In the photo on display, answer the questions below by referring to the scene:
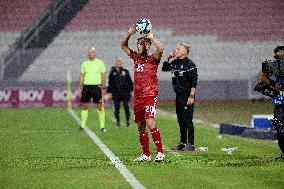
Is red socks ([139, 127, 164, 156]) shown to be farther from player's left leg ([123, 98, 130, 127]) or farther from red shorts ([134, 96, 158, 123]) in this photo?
player's left leg ([123, 98, 130, 127])

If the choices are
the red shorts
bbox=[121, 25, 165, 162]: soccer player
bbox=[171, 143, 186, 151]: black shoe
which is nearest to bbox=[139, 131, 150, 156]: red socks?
bbox=[121, 25, 165, 162]: soccer player

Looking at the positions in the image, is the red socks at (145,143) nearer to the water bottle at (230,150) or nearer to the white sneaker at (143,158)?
the white sneaker at (143,158)

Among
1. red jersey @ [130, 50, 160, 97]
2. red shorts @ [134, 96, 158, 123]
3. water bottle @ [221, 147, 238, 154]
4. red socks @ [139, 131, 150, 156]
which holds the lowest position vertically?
water bottle @ [221, 147, 238, 154]

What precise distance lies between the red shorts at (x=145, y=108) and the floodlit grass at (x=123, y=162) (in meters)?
0.73

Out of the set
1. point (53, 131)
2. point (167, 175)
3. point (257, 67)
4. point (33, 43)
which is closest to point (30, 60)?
point (33, 43)

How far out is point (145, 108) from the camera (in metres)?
14.2

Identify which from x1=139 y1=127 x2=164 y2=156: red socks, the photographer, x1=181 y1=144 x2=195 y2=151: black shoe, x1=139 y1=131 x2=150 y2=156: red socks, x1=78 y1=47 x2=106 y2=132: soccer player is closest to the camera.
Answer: x1=139 y1=127 x2=164 y2=156: red socks

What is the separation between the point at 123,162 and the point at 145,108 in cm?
99

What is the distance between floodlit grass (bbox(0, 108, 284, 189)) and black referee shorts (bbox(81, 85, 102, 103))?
0.96 m

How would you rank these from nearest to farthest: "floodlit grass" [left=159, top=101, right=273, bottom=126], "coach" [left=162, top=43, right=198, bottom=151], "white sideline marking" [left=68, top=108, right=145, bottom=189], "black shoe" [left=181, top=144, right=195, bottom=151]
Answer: "white sideline marking" [left=68, top=108, right=145, bottom=189] → "black shoe" [left=181, top=144, right=195, bottom=151] → "coach" [left=162, top=43, right=198, bottom=151] → "floodlit grass" [left=159, top=101, right=273, bottom=126]

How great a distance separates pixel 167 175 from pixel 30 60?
2979 cm

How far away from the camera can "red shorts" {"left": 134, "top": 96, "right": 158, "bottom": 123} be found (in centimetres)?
1419

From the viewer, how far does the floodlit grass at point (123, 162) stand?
36.4ft

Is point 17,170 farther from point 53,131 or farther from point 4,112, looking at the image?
point 4,112
